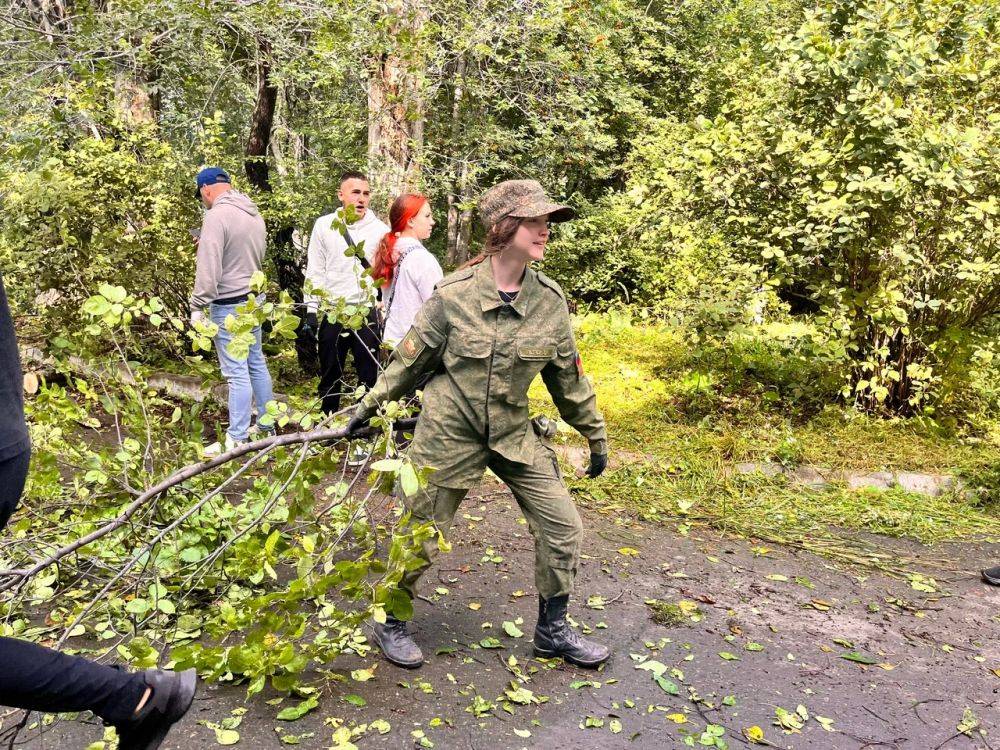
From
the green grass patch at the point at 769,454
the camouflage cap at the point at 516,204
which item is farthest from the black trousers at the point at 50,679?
the green grass patch at the point at 769,454

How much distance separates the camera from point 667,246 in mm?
7680

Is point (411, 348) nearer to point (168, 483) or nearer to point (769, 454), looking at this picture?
point (168, 483)

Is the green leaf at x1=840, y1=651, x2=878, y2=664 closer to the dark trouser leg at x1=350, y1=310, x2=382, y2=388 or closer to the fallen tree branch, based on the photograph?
the fallen tree branch

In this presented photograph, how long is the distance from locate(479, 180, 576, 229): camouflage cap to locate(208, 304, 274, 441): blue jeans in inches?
127

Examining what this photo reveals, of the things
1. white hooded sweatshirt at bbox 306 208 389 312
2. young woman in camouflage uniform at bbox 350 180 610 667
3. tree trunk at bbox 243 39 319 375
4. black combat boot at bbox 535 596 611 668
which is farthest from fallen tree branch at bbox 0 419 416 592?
tree trunk at bbox 243 39 319 375

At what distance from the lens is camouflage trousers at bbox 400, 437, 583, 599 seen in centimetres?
357

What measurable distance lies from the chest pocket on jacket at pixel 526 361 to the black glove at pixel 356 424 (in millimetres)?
606

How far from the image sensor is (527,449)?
3574mm

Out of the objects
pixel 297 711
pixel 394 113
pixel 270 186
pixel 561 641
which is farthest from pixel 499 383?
pixel 270 186

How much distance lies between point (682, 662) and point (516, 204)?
86.8 inches

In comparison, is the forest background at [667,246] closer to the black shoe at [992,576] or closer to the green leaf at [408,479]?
the black shoe at [992,576]

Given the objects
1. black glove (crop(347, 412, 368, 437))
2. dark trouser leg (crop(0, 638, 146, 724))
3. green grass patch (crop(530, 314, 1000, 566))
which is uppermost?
black glove (crop(347, 412, 368, 437))

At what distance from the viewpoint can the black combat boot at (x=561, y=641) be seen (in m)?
3.75

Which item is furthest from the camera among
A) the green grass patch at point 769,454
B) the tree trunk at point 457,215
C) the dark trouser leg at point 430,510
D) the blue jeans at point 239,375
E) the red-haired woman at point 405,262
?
the tree trunk at point 457,215
